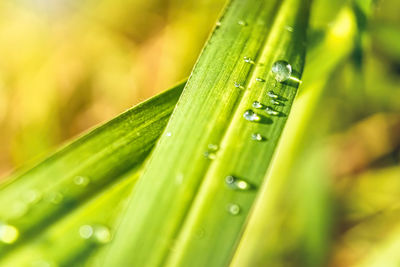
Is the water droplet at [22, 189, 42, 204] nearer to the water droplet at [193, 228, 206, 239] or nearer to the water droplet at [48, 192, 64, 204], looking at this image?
the water droplet at [48, 192, 64, 204]

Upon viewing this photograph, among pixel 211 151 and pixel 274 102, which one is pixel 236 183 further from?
pixel 274 102

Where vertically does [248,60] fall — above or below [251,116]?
above

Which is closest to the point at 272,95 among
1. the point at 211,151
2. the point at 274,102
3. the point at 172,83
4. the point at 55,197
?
the point at 274,102

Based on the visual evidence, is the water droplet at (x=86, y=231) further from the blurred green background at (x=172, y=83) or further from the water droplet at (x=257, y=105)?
the blurred green background at (x=172, y=83)

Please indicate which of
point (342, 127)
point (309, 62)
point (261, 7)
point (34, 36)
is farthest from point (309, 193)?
point (34, 36)

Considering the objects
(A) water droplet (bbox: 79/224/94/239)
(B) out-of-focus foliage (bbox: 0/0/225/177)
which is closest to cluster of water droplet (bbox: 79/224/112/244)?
(A) water droplet (bbox: 79/224/94/239)

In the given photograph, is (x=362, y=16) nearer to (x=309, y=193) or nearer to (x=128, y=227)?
(x=309, y=193)
